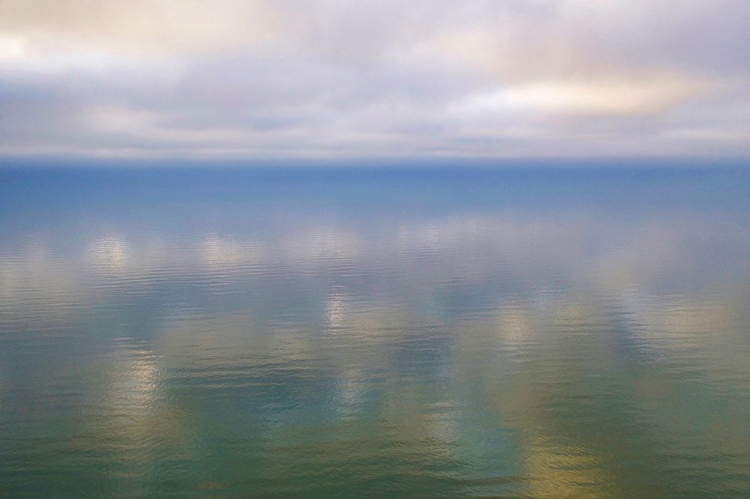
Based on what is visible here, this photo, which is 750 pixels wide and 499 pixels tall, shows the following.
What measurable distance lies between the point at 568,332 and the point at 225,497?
2545cm

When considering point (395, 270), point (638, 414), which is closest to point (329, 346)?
point (638, 414)

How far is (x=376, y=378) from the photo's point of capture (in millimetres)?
28734

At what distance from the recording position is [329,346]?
33.7 m

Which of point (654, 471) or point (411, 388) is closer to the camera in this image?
point (654, 471)

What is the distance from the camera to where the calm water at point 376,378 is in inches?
804

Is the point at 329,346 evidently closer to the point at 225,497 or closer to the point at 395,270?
the point at 225,497

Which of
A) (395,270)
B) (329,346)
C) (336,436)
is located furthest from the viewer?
(395,270)

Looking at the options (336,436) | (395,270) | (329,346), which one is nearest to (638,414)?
(336,436)

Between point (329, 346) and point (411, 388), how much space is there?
779 cm

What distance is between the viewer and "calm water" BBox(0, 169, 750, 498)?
67.0 ft

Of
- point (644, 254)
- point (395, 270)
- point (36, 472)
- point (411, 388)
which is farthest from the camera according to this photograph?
point (644, 254)

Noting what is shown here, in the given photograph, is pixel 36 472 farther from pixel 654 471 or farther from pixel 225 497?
pixel 654 471

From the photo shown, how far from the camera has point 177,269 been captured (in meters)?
58.8

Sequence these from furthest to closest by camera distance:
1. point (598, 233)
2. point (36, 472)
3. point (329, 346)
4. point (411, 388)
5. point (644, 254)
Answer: point (598, 233), point (644, 254), point (329, 346), point (411, 388), point (36, 472)
